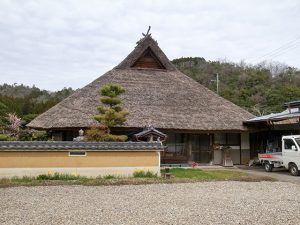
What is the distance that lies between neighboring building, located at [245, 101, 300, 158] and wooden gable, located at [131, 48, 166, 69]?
8214mm

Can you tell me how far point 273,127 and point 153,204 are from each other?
12.6 metres

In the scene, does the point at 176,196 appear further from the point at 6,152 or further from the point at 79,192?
the point at 6,152

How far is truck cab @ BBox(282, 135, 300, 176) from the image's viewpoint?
15.9 meters

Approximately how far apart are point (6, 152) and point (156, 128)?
7.88 meters

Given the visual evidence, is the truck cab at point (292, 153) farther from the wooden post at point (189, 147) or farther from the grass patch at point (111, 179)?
the wooden post at point (189, 147)

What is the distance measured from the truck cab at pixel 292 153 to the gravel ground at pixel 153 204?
3556mm

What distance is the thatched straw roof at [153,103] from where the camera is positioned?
19.4 m

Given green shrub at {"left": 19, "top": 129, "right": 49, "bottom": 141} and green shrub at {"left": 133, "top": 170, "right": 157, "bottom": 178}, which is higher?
green shrub at {"left": 19, "top": 129, "right": 49, "bottom": 141}

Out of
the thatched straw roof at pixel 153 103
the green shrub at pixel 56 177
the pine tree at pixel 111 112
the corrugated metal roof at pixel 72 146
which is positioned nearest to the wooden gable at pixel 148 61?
the thatched straw roof at pixel 153 103

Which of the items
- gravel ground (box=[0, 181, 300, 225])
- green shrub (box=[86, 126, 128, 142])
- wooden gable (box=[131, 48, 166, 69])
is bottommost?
gravel ground (box=[0, 181, 300, 225])

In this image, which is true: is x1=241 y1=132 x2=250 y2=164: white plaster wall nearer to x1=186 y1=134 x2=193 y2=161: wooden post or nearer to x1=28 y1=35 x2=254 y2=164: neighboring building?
x1=28 y1=35 x2=254 y2=164: neighboring building

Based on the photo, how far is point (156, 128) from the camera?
62.8 feet

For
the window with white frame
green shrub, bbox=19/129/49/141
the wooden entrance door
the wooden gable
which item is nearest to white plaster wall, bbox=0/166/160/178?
the window with white frame

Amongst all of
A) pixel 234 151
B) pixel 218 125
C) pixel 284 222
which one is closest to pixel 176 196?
pixel 284 222
